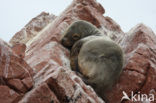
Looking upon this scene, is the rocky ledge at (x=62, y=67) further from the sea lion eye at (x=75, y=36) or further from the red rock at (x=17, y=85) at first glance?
the sea lion eye at (x=75, y=36)

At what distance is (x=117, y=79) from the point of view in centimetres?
458

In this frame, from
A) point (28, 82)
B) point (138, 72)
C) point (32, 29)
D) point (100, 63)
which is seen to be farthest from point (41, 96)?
point (32, 29)

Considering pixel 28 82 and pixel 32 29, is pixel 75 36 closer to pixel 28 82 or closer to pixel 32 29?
pixel 28 82

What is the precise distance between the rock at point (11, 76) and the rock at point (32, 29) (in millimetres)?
4925

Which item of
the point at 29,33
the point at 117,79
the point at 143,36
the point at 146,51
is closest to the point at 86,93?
the point at 117,79

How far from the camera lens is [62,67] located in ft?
10.6

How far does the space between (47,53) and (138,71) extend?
5.21 feet

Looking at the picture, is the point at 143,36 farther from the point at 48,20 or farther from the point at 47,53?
the point at 48,20

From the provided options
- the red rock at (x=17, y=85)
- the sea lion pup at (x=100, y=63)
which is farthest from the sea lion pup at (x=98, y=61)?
the red rock at (x=17, y=85)

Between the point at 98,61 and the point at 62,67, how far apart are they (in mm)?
1229

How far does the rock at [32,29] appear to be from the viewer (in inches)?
324

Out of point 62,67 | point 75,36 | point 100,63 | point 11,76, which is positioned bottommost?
point 100,63

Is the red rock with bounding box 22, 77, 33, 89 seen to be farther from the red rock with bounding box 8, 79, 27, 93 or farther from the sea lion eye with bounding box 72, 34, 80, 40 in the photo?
the sea lion eye with bounding box 72, 34, 80, 40

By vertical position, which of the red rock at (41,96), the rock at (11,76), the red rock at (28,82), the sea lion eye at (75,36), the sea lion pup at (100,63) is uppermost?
the rock at (11,76)
